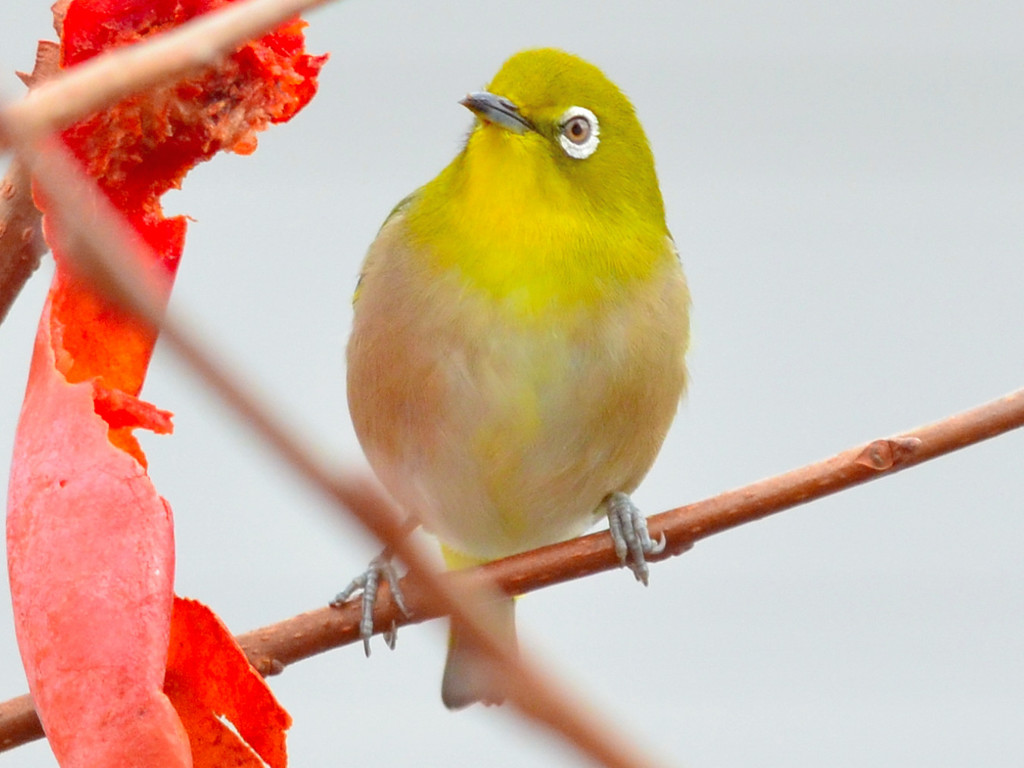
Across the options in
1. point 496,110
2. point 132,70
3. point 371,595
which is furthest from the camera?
point 496,110

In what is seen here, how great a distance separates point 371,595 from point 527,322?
2.20 feet

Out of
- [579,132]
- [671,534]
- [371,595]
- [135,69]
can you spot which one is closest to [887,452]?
[671,534]

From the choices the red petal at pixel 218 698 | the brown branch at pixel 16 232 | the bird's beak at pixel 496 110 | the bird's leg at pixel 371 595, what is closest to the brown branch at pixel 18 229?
the brown branch at pixel 16 232

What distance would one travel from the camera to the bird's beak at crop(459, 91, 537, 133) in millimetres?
2598

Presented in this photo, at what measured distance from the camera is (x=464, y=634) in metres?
0.50

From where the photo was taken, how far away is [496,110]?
263cm

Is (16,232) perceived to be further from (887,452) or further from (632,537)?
(632,537)

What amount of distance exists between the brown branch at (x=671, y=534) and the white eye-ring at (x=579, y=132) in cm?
88

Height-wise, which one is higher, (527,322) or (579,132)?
(579,132)

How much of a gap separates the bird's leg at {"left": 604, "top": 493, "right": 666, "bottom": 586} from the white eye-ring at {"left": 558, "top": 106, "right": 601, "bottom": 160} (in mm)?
743

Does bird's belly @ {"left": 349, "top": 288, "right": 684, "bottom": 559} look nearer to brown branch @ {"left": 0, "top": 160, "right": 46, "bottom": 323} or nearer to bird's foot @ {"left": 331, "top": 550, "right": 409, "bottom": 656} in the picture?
bird's foot @ {"left": 331, "top": 550, "right": 409, "bottom": 656}

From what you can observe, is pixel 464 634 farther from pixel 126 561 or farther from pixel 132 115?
pixel 132 115

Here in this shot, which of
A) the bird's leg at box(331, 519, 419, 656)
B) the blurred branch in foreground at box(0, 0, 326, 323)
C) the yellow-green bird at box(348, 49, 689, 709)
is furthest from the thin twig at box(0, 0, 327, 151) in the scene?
the yellow-green bird at box(348, 49, 689, 709)

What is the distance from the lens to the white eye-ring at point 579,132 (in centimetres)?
275
